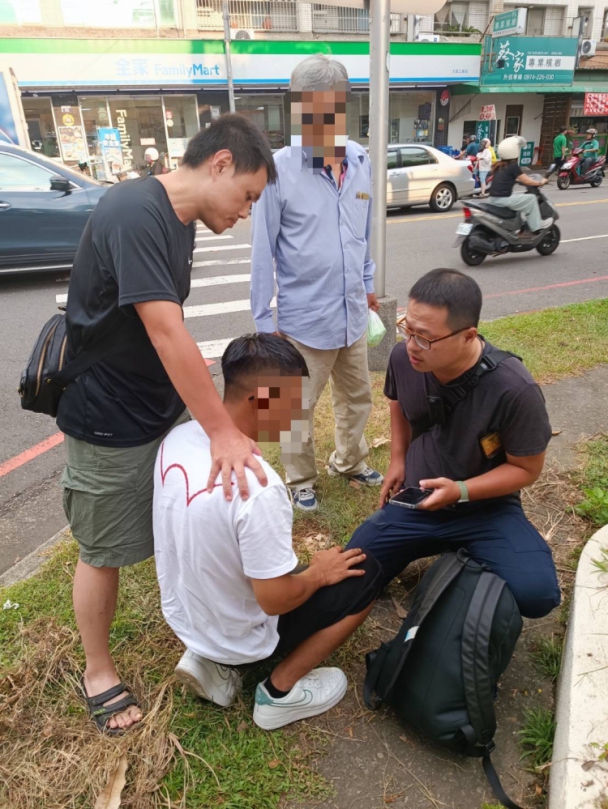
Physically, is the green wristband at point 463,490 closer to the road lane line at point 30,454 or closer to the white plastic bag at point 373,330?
the white plastic bag at point 373,330

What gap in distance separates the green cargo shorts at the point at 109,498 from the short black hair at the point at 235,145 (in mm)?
847

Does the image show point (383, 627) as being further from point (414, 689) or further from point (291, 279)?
point (291, 279)

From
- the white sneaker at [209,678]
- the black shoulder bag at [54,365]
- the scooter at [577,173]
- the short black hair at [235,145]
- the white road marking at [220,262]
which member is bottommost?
the scooter at [577,173]

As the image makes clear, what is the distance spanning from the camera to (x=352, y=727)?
6.34ft

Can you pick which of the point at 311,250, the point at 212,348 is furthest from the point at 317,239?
the point at 212,348

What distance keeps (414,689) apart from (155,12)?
2320cm

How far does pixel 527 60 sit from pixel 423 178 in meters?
13.9

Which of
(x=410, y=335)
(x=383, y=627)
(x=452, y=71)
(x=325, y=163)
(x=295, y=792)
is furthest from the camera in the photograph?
(x=452, y=71)

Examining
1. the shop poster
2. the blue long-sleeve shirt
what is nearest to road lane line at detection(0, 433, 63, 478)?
the blue long-sleeve shirt

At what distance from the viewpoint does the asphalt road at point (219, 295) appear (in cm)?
346

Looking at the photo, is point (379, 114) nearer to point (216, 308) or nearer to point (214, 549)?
point (216, 308)

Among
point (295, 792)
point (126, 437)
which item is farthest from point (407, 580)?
point (126, 437)

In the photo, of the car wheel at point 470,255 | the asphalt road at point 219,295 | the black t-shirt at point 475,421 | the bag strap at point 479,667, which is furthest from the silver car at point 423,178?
the bag strap at point 479,667

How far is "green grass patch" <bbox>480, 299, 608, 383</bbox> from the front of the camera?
4555 millimetres
